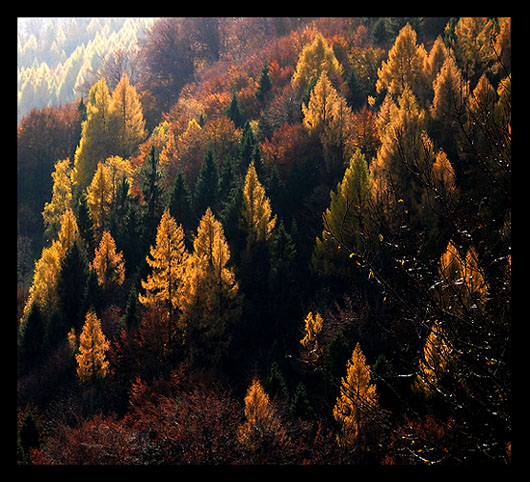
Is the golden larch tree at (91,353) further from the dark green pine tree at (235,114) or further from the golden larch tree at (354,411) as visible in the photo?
the dark green pine tree at (235,114)

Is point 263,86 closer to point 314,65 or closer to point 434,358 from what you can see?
point 314,65

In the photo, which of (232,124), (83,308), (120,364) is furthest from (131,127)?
(120,364)

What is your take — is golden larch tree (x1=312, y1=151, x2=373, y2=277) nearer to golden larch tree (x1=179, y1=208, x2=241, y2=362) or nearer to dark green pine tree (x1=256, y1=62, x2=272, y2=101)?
golden larch tree (x1=179, y1=208, x2=241, y2=362)

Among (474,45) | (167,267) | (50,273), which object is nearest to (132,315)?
(167,267)

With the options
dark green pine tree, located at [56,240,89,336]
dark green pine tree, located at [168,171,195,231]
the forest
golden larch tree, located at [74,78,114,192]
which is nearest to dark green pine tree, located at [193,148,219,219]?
the forest

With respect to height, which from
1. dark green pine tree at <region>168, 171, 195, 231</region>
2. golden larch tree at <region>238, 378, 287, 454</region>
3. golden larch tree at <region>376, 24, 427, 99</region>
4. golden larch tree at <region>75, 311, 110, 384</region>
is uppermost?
golden larch tree at <region>376, 24, 427, 99</region>

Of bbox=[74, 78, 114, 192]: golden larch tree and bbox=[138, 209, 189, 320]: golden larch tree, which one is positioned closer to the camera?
bbox=[138, 209, 189, 320]: golden larch tree
